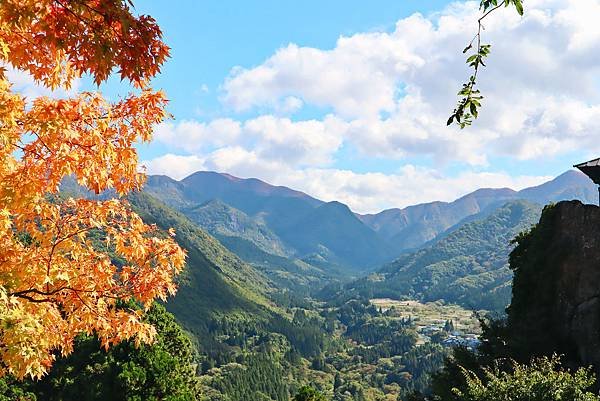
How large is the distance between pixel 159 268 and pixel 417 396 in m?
31.4

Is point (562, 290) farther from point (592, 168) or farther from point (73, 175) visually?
point (73, 175)

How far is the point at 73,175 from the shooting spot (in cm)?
930

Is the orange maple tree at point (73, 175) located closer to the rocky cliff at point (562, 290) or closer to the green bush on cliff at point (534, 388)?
the green bush on cliff at point (534, 388)

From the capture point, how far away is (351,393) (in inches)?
7347

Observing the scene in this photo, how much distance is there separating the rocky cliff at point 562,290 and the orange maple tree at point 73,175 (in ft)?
82.4

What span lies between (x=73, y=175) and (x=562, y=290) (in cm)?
2949

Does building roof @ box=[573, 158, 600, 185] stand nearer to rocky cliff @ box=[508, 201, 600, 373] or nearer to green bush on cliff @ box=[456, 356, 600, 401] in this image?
rocky cliff @ box=[508, 201, 600, 373]

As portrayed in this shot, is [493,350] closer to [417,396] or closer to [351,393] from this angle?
[417,396]

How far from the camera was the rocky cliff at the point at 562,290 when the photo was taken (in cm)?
2652

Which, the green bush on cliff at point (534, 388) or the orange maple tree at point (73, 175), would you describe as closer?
the orange maple tree at point (73, 175)

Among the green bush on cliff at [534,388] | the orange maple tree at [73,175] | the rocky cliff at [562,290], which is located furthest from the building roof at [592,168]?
the orange maple tree at [73,175]

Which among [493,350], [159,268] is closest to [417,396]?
[493,350]

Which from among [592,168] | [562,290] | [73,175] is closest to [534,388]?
[562,290]

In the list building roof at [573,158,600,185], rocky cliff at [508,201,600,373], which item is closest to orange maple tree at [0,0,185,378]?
rocky cliff at [508,201,600,373]
